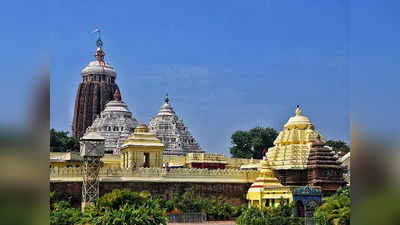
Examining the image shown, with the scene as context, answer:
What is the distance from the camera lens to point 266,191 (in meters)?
25.8

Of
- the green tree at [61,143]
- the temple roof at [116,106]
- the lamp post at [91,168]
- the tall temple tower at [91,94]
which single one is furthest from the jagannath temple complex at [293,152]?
the tall temple tower at [91,94]

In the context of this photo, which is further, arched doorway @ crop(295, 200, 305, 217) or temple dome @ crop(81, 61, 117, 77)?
temple dome @ crop(81, 61, 117, 77)

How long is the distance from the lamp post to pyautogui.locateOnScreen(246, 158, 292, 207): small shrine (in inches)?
250

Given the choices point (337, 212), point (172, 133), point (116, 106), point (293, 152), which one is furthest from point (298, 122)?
point (116, 106)

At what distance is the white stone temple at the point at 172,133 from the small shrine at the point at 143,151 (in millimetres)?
10254

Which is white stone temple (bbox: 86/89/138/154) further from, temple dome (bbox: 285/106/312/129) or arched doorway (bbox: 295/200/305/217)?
arched doorway (bbox: 295/200/305/217)

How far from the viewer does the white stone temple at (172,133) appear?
4069cm

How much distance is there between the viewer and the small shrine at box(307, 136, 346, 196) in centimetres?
2636

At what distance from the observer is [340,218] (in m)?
16.4

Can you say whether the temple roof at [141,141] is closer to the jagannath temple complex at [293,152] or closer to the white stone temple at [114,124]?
the jagannath temple complex at [293,152]

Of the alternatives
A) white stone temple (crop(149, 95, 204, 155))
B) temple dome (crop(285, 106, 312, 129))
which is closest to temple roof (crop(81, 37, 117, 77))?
white stone temple (crop(149, 95, 204, 155))

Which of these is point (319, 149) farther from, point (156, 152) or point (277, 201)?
point (156, 152)
